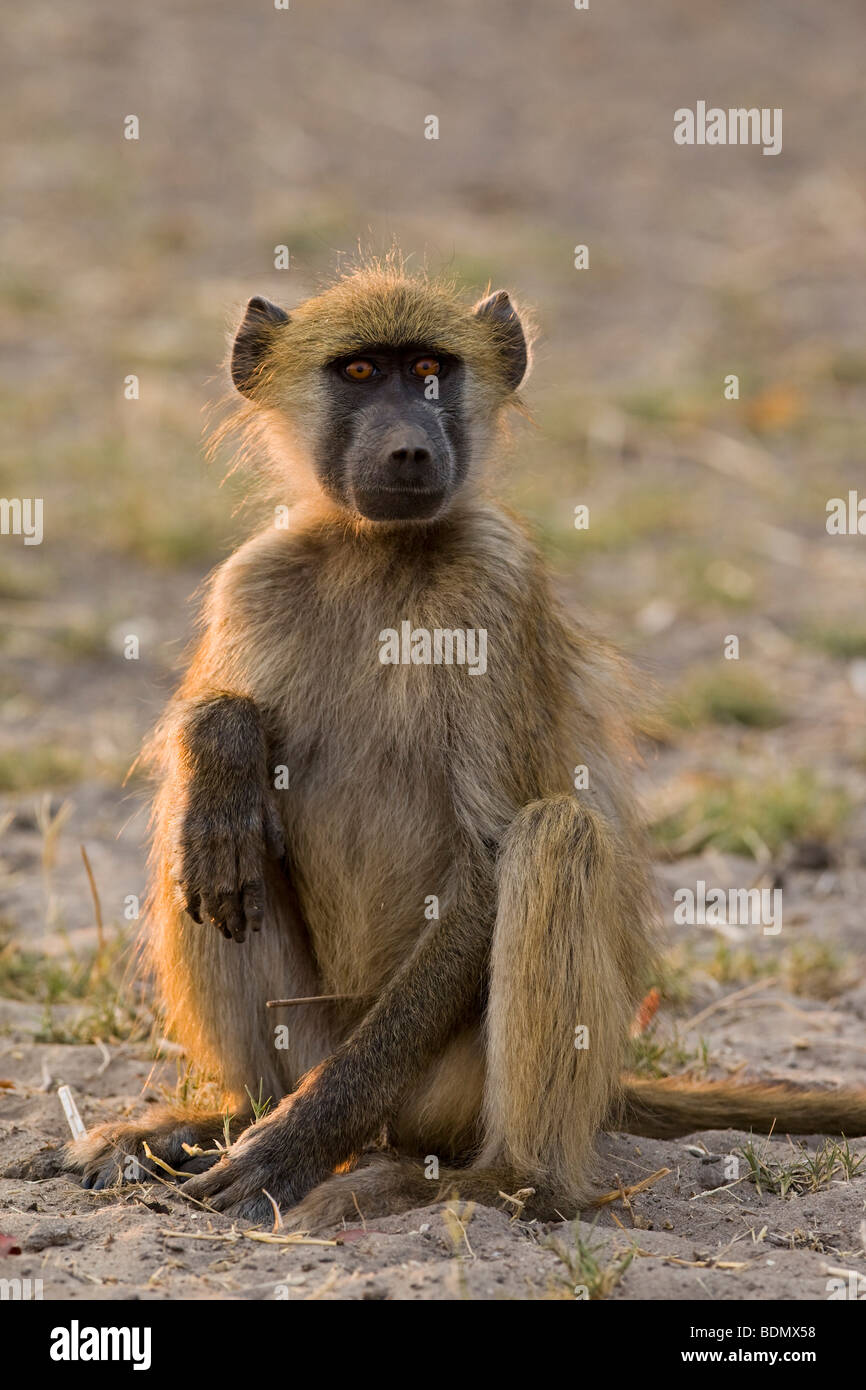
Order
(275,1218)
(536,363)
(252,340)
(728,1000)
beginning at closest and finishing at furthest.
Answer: (275,1218) < (252,340) < (536,363) < (728,1000)

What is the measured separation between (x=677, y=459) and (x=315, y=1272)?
7410 millimetres

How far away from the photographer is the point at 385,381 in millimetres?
4301

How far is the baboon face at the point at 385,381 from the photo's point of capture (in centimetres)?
412

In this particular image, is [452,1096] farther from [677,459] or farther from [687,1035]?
[677,459]

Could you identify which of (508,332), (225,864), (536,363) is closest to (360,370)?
(508,332)

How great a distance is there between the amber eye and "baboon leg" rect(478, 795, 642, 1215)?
49.5 inches

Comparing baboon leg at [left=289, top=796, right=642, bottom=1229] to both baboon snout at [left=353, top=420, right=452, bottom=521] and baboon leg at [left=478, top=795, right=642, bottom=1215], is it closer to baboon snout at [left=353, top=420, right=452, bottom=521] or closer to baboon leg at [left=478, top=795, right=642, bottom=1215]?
baboon leg at [left=478, top=795, right=642, bottom=1215]

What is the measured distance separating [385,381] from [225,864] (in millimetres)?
1313

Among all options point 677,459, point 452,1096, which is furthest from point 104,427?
point 452,1096

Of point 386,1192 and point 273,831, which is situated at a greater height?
point 273,831

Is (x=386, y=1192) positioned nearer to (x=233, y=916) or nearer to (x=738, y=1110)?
(x=233, y=916)

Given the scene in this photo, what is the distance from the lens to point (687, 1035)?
5008 mm

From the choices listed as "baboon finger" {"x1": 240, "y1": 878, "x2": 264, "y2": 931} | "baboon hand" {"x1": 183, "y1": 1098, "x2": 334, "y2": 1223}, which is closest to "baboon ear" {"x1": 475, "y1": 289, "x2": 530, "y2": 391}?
"baboon finger" {"x1": 240, "y1": 878, "x2": 264, "y2": 931}

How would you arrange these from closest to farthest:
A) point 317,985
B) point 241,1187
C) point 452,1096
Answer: point 241,1187 < point 452,1096 < point 317,985
